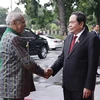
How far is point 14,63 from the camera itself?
3.12 meters

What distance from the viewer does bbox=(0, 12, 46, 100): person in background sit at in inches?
122

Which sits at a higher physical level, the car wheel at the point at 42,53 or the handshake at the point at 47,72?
the handshake at the point at 47,72

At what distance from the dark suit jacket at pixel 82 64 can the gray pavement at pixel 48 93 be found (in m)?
3.19

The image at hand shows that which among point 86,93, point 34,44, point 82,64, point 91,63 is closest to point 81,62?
point 82,64

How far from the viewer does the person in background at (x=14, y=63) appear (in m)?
3.10

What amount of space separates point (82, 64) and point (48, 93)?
3.84m

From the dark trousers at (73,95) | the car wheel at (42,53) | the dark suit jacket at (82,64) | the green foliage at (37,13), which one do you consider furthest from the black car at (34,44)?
the green foliage at (37,13)

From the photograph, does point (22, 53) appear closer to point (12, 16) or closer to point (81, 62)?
point (12, 16)

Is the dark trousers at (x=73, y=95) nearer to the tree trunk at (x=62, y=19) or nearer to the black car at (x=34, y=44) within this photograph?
the black car at (x=34, y=44)

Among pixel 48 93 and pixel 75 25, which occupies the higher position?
pixel 75 25

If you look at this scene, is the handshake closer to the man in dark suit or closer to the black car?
the man in dark suit

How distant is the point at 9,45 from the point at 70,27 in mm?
854

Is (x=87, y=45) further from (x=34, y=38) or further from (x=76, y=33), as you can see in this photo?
(x=34, y=38)

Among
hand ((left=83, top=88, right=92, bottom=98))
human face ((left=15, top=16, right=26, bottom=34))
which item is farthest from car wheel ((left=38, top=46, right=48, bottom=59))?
human face ((left=15, top=16, right=26, bottom=34))
